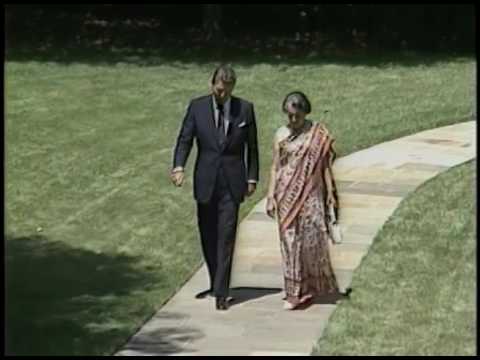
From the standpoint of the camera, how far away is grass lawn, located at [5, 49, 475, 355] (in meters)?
10.2

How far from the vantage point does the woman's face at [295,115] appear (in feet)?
31.3

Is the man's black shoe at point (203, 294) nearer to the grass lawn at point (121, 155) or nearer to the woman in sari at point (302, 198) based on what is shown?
the grass lawn at point (121, 155)

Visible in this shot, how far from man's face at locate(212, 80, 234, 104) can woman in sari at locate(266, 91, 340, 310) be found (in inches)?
18.6

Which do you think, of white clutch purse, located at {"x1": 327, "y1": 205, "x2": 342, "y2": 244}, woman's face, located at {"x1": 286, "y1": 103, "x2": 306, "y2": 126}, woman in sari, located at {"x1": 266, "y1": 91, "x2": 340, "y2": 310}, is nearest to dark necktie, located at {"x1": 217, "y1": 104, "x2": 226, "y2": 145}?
woman in sari, located at {"x1": 266, "y1": 91, "x2": 340, "y2": 310}

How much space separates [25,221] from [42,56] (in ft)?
36.8

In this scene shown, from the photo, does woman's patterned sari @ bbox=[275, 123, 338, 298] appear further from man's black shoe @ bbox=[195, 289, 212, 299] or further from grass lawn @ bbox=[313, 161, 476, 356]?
man's black shoe @ bbox=[195, 289, 212, 299]

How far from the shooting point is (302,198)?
9.75 m

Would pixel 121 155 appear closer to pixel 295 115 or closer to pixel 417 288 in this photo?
pixel 417 288

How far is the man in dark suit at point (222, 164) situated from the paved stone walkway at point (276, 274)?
0.37m

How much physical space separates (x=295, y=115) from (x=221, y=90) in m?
0.60

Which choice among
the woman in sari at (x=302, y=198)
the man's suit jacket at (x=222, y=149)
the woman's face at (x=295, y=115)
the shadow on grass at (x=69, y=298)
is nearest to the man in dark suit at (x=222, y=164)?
the man's suit jacket at (x=222, y=149)

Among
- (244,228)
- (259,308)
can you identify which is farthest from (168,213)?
(259,308)

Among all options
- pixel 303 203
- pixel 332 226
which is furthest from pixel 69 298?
pixel 332 226

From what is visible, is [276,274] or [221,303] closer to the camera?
[221,303]
